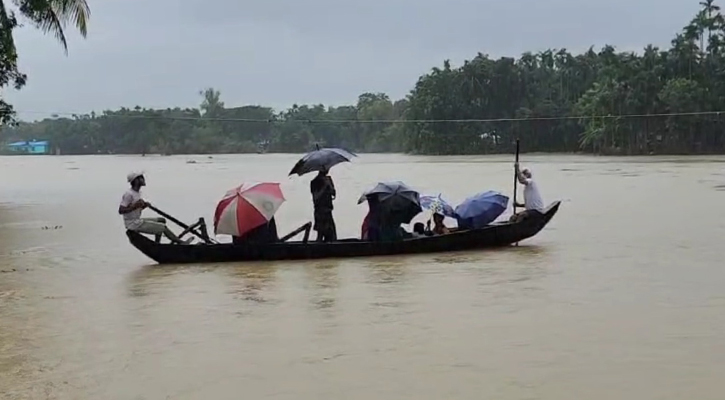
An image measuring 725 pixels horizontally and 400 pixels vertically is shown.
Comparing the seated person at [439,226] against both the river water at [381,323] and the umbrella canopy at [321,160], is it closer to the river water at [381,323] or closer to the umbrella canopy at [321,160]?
the river water at [381,323]

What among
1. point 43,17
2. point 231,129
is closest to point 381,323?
point 43,17

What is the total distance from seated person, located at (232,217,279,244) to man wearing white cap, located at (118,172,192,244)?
92 cm

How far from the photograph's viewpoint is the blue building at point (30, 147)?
102 m

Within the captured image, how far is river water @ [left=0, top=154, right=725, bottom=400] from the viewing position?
652cm

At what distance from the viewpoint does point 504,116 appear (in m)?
71.4

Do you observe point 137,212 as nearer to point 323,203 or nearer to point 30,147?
point 323,203

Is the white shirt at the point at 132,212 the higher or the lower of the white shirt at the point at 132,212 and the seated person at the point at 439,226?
the higher

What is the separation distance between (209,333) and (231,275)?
136 inches

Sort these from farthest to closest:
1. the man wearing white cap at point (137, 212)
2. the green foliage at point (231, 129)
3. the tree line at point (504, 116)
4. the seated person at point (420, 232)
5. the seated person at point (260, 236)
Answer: the green foliage at point (231, 129)
the tree line at point (504, 116)
the seated person at point (420, 232)
the seated person at point (260, 236)
the man wearing white cap at point (137, 212)

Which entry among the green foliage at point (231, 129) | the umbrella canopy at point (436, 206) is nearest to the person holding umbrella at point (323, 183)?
the umbrella canopy at point (436, 206)

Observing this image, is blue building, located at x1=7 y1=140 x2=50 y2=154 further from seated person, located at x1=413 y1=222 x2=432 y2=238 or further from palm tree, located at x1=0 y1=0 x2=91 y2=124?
seated person, located at x1=413 y1=222 x2=432 y2=238

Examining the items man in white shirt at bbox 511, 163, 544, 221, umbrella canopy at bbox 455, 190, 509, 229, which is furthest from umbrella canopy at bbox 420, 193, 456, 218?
man in white shirt at bbox 511, 163, 544, 221

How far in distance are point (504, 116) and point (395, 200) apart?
60.1 m

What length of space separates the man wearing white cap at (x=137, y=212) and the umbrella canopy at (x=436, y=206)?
334 centimetres
